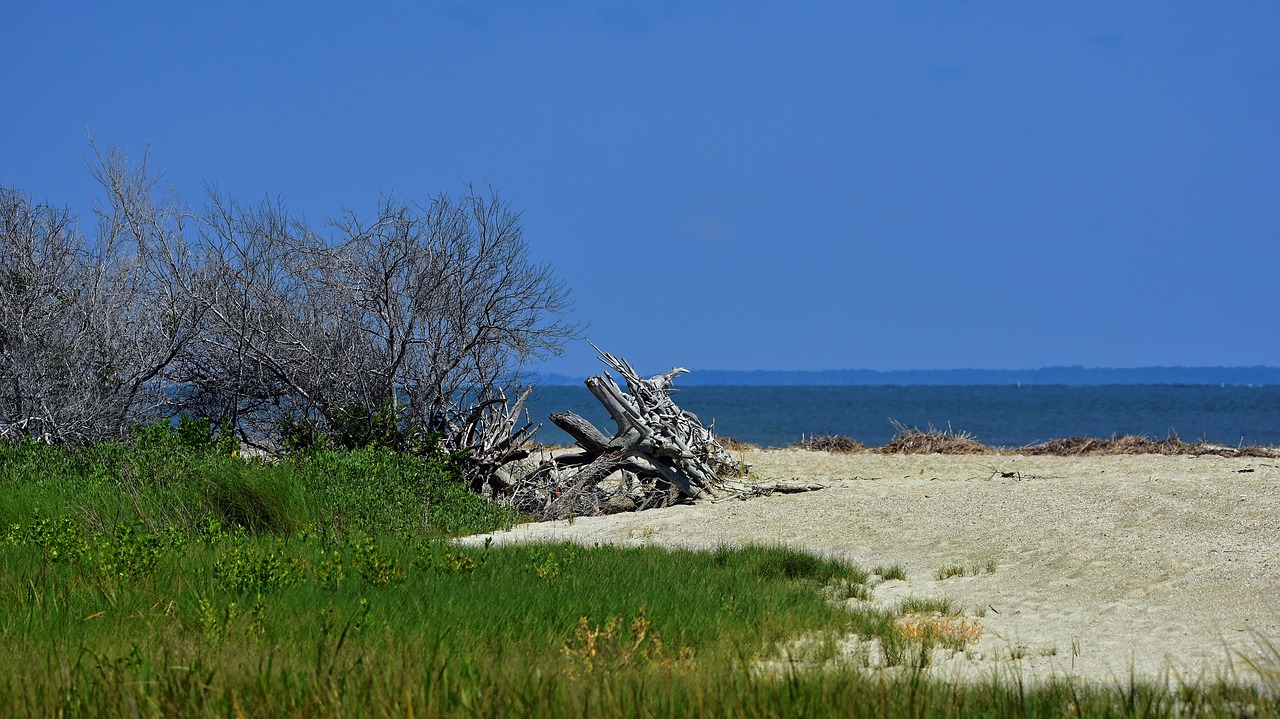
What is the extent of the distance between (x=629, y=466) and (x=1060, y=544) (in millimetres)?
5841

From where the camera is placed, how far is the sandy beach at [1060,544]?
6145mm

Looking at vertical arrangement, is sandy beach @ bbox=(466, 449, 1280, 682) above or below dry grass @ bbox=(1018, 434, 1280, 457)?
below

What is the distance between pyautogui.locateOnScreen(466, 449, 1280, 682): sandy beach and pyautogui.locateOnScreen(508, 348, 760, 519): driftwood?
830 mm

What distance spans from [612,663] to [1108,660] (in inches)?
116

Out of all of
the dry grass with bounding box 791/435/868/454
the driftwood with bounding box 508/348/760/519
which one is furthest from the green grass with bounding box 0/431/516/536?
the dry grass with bounding box 791/435/868/454

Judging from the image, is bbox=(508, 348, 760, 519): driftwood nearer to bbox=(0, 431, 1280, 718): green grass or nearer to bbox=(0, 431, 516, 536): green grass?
bbox=(0, 431, 516, 536): green grass

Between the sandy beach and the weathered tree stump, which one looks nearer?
the sandy beach

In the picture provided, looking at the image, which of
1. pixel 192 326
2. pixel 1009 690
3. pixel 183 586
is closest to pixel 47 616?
pixel 183 586

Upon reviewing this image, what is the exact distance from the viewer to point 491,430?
44.6ft

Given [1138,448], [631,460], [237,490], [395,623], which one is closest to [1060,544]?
[631,460]

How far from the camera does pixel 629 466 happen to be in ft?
45.1

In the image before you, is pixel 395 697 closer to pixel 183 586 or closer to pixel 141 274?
pixel 183 586

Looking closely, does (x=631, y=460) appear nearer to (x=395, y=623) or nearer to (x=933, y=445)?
(x=395, y=623)

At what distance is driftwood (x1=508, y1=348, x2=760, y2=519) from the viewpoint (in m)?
13.2
